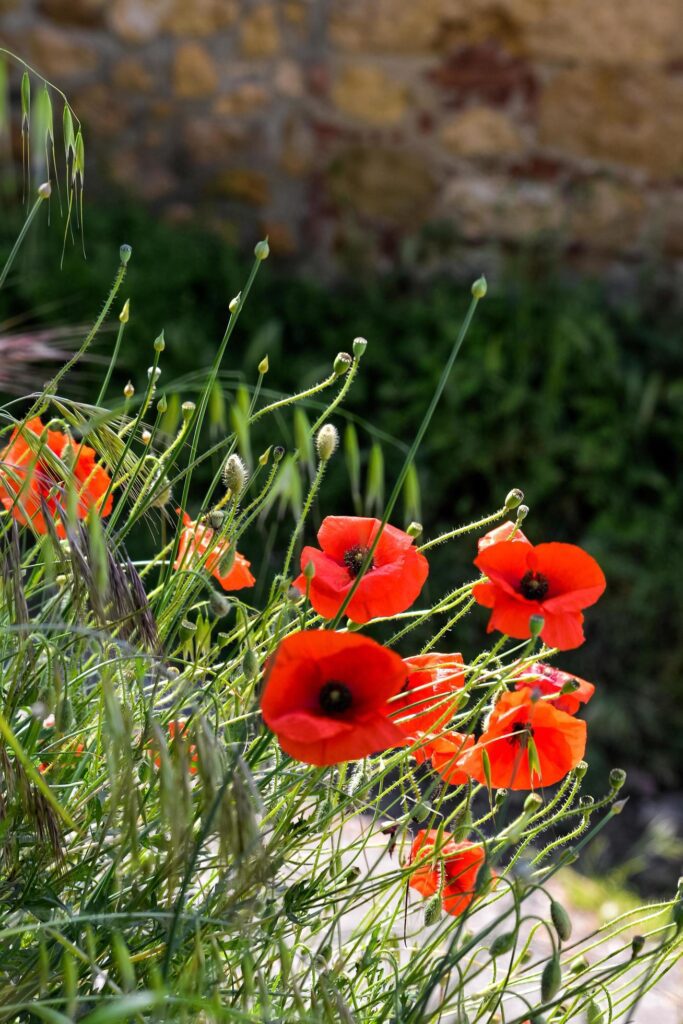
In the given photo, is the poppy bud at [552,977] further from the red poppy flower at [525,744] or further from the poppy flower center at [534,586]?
the poppy flower center at [534,586]

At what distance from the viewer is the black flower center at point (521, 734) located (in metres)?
0.85

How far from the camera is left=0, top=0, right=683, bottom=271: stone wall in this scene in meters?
3.50

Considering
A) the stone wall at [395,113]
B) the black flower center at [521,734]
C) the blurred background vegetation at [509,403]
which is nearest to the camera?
the black flower center at [521,734]

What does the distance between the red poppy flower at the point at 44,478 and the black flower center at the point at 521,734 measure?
0.34 metres

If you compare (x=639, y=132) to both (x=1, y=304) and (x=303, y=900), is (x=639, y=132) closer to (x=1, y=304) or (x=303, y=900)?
(x=1, y=304)

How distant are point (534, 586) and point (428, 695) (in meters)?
0.13

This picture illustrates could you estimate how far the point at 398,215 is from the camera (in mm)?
3682

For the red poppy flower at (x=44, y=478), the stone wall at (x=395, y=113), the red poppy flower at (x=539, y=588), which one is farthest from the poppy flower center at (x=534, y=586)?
the stone wall at (x=395, y=113)

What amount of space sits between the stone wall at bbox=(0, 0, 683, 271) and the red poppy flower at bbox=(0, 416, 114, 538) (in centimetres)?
268

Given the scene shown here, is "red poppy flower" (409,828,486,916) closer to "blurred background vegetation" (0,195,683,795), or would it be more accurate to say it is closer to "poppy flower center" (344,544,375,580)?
"poppy flower center" (344,544,375,580)

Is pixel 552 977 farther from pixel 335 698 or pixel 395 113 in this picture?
pixel 395 113

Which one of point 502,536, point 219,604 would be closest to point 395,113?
point 502,536

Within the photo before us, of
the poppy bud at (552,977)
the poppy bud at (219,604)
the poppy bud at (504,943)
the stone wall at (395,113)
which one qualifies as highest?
the poppy bud at (219,604)

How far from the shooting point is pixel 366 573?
89 cm
